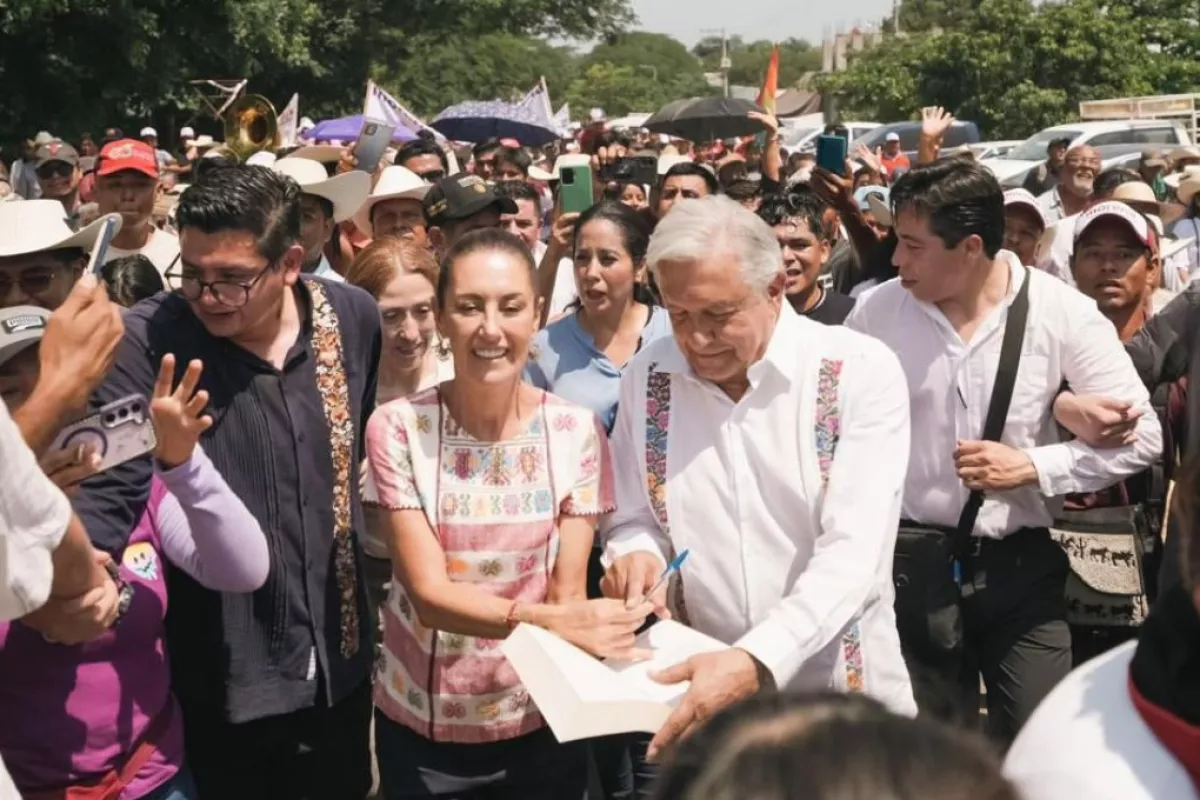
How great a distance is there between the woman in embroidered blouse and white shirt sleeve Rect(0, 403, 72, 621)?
1.00m

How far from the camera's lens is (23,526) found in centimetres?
196

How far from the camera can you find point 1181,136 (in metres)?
24.6

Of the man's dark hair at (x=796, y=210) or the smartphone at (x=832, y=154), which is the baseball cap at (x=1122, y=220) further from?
the smartphone at (x=832, y=154)

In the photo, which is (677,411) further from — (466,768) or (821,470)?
(466,768)

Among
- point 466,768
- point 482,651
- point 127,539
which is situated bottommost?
point 466,768

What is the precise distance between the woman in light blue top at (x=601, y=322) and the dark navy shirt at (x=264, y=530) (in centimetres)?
124

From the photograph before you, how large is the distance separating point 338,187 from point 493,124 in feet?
26.1

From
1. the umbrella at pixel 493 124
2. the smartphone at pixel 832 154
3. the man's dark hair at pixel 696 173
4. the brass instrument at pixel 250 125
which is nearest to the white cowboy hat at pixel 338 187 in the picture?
the man's dark hair at pixel 696 173

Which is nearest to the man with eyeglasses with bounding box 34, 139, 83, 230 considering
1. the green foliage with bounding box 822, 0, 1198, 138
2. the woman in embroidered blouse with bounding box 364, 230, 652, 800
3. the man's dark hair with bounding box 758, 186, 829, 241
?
the man's dark hair with bounding box 758, 186, 829, 241

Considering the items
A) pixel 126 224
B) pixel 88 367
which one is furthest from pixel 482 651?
pixel 126 224

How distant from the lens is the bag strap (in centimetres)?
373

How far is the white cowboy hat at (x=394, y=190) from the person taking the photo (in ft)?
21.4

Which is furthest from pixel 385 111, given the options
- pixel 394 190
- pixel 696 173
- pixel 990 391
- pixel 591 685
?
pixel 591 685

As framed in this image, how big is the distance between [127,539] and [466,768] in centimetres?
84
